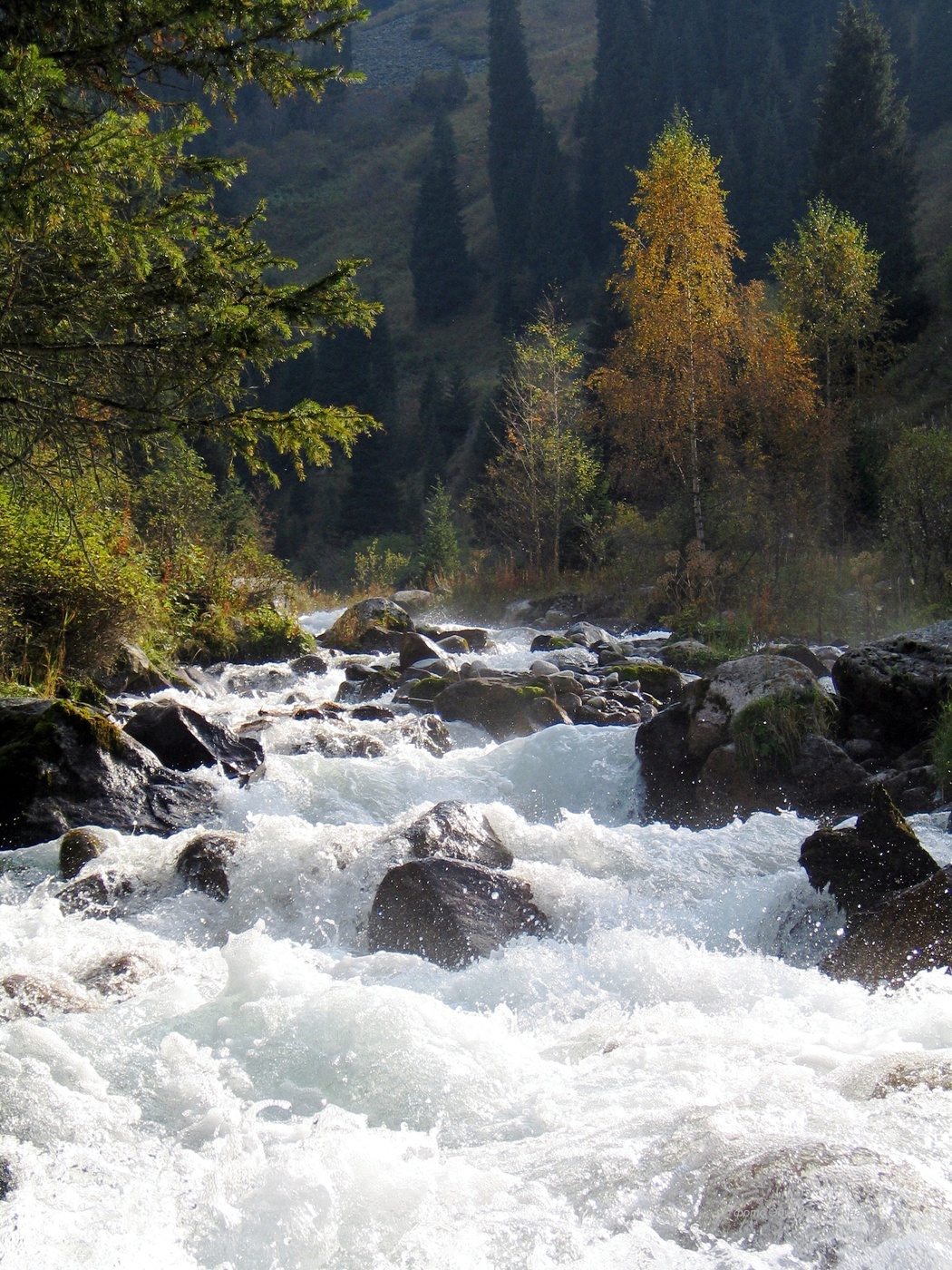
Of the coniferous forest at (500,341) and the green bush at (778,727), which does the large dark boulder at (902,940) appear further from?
the coniferous forest at (500,341)

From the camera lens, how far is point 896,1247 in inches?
98.7

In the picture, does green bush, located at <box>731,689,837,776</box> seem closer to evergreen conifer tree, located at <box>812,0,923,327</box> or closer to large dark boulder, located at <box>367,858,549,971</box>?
large dark boulder, located at <box>367,858,549,971</box>

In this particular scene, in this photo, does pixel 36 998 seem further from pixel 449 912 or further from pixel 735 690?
pixel 735 690

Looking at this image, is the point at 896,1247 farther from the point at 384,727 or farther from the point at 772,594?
the point at 772,594

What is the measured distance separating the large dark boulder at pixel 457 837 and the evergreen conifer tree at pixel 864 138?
102ft

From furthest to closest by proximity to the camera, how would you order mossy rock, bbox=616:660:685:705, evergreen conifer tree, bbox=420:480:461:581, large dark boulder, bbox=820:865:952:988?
evergreen conifer tree, bbox=420:480:461:581
mossy rock, bbox=616:660:685:705
large dark boulder, bbox=820:865:952:988

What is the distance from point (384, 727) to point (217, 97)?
5401 mm

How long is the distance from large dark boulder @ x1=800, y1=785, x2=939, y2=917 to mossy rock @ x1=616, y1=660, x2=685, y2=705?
223 inches

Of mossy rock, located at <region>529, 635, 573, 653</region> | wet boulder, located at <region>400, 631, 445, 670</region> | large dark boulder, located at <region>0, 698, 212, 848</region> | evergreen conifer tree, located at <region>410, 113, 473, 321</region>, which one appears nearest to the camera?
large dark boulder, located at <region>0, 698, 212, 848</region>

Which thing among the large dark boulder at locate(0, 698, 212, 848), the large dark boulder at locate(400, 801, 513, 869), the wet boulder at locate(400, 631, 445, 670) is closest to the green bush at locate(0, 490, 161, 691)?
the large dark boulder at locate(0, 698, 212, 848)

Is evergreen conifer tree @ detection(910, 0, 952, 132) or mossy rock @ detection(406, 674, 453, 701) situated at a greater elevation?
evergreen conifer tree @ detection(910, 0, 952, 132)

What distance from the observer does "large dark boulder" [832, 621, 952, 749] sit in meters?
7.65

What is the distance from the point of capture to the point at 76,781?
662cm

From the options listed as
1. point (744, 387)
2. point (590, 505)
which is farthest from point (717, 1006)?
point (590, 505)
